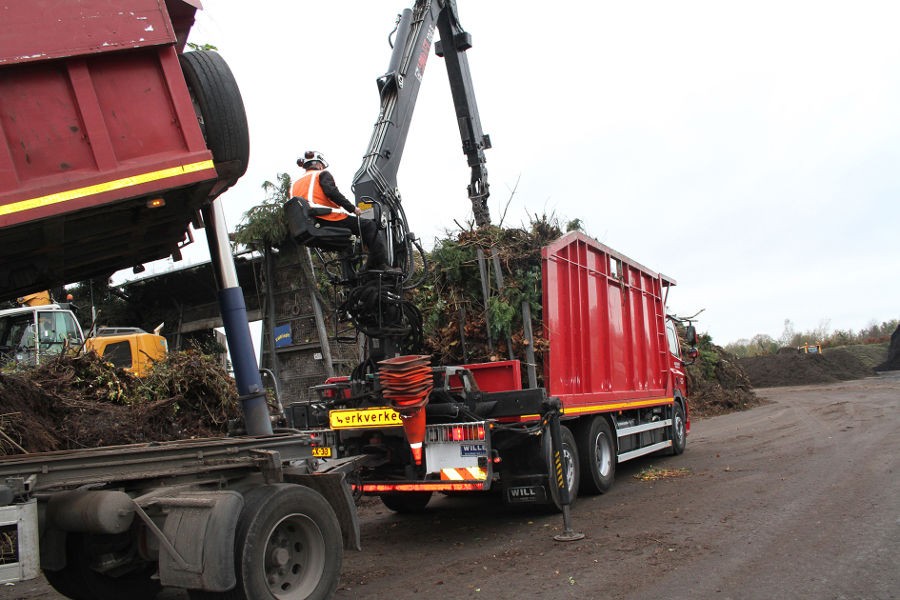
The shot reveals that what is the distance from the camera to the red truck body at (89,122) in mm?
3352

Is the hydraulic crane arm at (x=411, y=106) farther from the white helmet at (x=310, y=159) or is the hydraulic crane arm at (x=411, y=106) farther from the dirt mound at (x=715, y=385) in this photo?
the dirt mound at (x=715, y=385)

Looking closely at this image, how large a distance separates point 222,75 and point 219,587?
290 centimetres

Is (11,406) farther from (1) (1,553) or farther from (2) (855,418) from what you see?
(2) (855,418)

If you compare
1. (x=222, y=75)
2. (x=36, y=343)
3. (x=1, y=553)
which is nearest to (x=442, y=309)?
(x=222, y=75)

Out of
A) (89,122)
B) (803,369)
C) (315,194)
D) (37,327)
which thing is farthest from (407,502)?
(803,369)

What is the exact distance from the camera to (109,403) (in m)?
8.11

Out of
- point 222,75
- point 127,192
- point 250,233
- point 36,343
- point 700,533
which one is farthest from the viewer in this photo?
point 250,233

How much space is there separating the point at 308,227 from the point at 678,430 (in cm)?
848

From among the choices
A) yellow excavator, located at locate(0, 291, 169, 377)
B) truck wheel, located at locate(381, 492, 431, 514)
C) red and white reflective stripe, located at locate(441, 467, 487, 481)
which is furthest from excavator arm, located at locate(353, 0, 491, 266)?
yellow excavator, located at locate(0, 291, 169, 377)

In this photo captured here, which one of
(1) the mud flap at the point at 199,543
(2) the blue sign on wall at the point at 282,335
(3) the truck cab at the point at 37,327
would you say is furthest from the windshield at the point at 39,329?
(1) the mud flap at the point at 199,543

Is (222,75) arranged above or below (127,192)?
above

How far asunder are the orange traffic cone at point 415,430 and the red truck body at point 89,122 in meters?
2.93

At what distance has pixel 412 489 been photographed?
21.2ft

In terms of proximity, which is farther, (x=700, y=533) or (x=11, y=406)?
(x=11, y=406)
